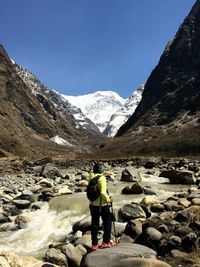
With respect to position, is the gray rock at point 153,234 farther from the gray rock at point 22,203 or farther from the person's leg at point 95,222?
the gray rock at point 22,203

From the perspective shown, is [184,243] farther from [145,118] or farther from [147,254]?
[145,118]

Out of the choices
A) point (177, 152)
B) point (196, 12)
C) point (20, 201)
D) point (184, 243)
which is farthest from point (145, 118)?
point (184, 243)

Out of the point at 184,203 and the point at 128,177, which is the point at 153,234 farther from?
the point at 128,177

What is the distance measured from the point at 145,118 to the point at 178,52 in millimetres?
33408

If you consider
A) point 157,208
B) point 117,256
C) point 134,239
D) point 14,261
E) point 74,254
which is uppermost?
point 157,208

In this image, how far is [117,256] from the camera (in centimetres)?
1144

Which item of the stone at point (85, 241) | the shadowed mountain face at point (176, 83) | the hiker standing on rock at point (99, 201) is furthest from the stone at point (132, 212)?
the shadowed mountain face at point (176, 83)

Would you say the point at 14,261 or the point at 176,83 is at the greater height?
the point at 176,83

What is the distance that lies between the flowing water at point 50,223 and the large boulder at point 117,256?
18.6ft

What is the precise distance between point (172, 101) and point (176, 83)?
37.6 feet

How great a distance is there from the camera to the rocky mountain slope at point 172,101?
4333 inches

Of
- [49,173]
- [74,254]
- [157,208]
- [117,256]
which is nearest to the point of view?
[117,256]

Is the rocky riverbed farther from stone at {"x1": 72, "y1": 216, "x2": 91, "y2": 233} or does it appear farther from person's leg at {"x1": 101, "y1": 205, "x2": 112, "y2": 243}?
person's leg at {"x1": 101, "y1": 205, "x2": 112, "y2": 243}

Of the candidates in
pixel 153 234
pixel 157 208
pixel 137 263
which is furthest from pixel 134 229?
pixel 137 263
